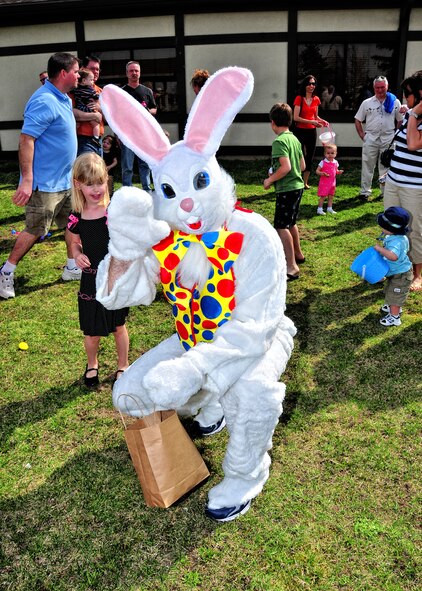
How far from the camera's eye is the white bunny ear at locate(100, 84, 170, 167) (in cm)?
260

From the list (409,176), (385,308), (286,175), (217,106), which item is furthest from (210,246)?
(286,175)

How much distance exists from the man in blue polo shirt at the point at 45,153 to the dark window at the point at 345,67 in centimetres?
759

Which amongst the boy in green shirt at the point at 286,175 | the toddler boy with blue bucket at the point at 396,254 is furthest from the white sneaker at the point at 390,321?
the boy in green shirt at the point at 286,175

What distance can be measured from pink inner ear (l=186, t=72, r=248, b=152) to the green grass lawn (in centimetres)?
189

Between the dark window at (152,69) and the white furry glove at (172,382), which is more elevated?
the dark window at (152,69)

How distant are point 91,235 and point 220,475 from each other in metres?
1.74

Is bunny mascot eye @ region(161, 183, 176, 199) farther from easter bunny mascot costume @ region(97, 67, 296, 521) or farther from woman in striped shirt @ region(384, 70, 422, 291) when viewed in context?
woman in striped shirt @ region(384, 70, 422, 291)

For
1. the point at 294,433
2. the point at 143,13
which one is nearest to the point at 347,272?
the point at 294,433

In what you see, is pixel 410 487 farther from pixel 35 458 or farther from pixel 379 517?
pixel 35 458

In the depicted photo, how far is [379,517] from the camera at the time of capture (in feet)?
9.37

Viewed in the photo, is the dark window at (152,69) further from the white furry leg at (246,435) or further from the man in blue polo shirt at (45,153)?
the white furry leg at (246,435)

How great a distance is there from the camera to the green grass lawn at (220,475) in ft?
8.53

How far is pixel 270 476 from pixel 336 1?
10.5 m

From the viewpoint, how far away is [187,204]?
Answer: 8.14ft
